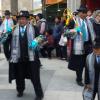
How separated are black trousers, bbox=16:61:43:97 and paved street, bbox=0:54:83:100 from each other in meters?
0.31

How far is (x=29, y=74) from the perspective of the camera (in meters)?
9.07

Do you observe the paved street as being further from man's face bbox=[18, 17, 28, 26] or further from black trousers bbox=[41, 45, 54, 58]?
black trousers bbox=[41, 45, 54, 58]

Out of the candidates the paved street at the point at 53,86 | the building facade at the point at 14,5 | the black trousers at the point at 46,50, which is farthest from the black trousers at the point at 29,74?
the building facade at the point at 14,5

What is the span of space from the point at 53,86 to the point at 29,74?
1.47 meters

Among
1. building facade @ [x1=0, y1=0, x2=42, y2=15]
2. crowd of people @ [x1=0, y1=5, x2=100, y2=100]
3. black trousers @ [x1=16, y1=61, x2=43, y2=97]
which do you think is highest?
building facade @ [x1=0, y1=0, x2=42, y2=15]

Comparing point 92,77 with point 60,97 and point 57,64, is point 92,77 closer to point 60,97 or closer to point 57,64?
point 60,97

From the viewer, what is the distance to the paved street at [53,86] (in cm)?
937

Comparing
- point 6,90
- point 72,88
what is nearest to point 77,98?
point 72,88

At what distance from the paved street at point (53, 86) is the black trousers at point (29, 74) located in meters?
0.31

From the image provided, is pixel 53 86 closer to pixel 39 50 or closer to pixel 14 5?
pixel 39 50

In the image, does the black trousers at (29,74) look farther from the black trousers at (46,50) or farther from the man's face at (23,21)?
the black trousers at (46,50)

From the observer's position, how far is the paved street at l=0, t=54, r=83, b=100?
30.7 ft

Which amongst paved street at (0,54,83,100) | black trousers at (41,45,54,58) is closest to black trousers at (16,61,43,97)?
paved street at (0,54,83,100)

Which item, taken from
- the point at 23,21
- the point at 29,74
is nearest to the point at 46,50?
the point at 29,74
